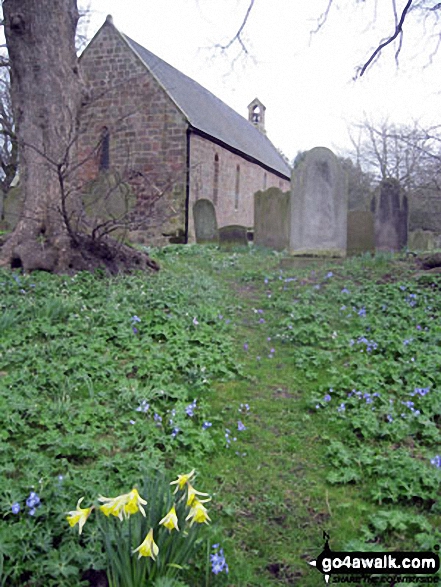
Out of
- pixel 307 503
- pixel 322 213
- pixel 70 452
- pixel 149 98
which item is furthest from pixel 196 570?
pixel 149 98

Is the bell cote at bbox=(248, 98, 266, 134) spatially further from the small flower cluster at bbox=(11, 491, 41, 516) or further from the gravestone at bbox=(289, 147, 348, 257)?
the small flower cluster at bbox=(11, 491, 41, 516)

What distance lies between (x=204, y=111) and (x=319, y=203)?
16.6 m

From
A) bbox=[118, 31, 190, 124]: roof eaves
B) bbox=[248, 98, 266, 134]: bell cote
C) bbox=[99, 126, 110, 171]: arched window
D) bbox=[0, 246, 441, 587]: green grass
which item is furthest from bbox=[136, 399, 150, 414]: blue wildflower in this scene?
bbox=[248, 98, 266, 134]: bell cote

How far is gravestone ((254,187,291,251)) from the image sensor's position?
12211mm

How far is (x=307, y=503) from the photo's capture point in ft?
9.49

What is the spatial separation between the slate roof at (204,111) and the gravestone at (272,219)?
707cm

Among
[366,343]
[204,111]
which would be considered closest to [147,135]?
[204,111]

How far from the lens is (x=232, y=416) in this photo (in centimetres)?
376

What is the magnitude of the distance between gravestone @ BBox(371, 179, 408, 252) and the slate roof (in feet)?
30.1

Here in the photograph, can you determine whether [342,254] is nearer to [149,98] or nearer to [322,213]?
[322,213]

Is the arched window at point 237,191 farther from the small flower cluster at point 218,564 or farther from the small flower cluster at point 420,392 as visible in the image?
the small flower cluster at point 218,564

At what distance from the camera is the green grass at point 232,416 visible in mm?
2506

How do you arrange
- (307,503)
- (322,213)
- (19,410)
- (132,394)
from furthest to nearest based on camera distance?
1. (322,213)
2. (132,394)
3. (19,410)
4. (307,503)

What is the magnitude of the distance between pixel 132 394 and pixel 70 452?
0.76 m
